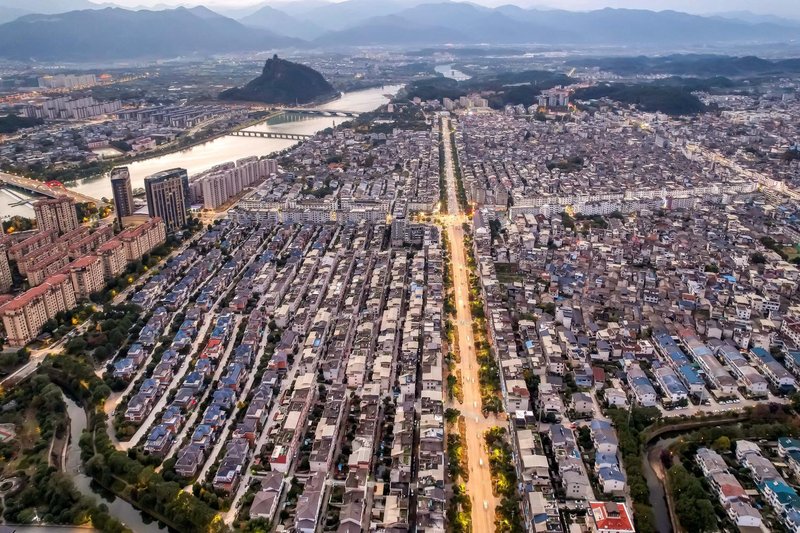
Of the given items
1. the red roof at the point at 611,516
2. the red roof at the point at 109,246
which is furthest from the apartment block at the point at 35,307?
the red roof at the point at 611,516

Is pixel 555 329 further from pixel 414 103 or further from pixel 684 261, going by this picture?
pixel 414 103

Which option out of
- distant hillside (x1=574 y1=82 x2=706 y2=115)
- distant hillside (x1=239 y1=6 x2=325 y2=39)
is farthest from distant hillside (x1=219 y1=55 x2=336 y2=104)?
distant hillside (x1=239 y1=6 x2=325 y2=39)

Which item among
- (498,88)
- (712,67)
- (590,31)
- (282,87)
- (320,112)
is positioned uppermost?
(590,31)

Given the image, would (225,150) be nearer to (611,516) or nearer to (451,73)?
(611,516)

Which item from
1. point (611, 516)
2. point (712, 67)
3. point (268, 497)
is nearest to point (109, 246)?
point (268, 497)

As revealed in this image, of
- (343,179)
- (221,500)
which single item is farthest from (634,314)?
(343,179)
